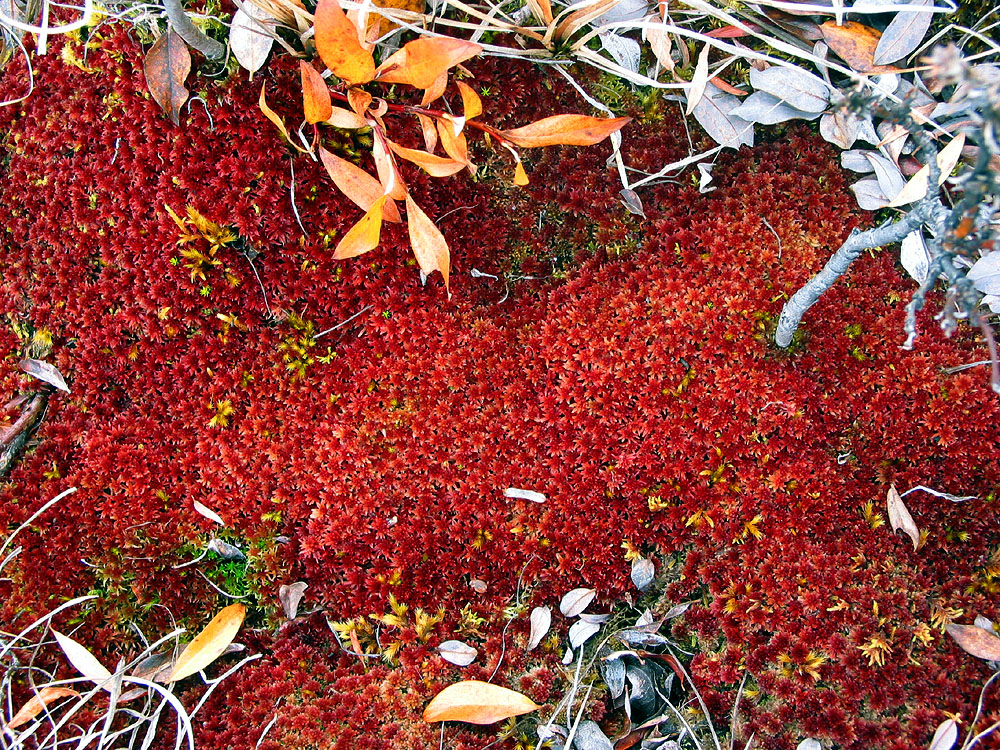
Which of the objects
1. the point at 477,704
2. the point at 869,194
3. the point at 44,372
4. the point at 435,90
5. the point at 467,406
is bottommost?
the point at 477,704

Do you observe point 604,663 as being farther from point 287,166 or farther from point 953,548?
point 287,166

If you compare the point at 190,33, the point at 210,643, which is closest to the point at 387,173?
the point at 190,33

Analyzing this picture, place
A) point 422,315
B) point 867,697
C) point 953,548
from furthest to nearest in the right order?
1. point 422,315
2. point 953,548
3. point 867,697

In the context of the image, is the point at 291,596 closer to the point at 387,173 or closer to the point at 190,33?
the point at 387,173

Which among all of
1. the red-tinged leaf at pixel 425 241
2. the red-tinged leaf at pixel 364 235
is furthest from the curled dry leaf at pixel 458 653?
the red-tinged leaf at pixel 364 235

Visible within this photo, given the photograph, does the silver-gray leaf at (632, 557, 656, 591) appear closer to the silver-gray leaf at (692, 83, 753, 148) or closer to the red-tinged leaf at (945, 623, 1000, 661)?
the red-tinged leaf at (945, 623, 1000, 661)

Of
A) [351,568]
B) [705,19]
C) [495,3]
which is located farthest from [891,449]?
[495,3]
